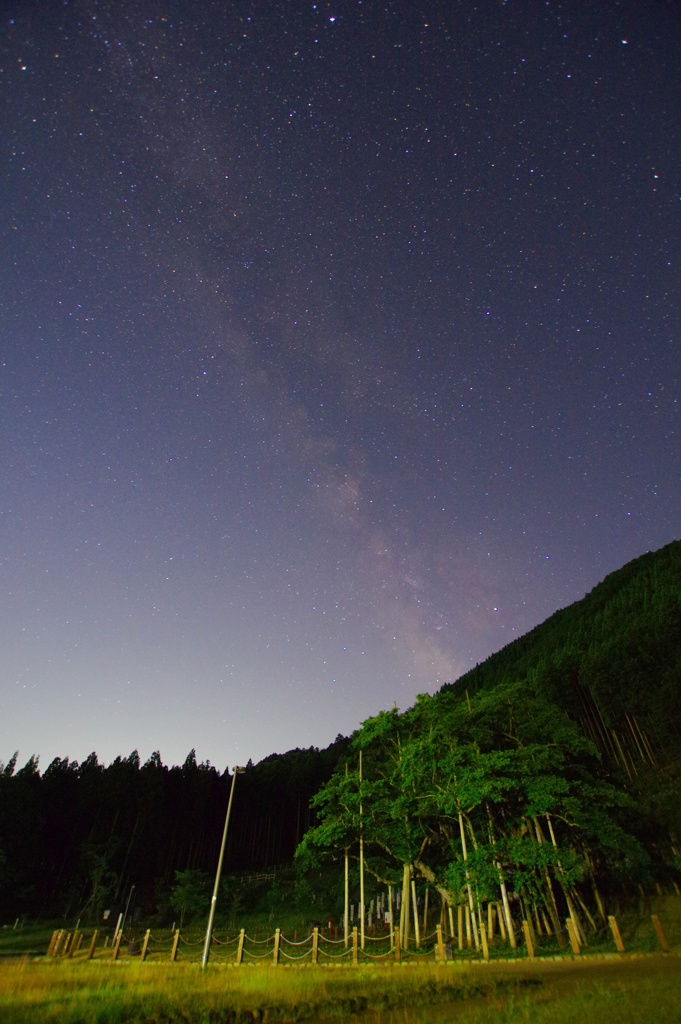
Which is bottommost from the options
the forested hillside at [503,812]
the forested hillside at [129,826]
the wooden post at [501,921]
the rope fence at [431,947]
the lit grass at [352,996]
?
the lit grass at [352,996]

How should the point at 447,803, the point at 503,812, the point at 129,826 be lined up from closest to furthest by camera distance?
the point at 447,803 → the point at 503,812 → the point at 129,826

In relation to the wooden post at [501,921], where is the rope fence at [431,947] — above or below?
below

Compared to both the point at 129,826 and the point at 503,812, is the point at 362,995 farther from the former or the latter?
the point at 129,826

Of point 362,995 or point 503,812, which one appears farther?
point 503,812

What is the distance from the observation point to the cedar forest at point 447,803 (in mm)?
25812

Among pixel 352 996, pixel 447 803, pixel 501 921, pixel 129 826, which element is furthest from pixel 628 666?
pixel 129 826

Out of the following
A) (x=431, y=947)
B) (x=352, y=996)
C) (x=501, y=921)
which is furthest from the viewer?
(x=501, y=921)

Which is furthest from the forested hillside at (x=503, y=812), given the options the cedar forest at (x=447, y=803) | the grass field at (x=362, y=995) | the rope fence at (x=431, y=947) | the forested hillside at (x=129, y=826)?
the forested hillside at (x=129, y=826)

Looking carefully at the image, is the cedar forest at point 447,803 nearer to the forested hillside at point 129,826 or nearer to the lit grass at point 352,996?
the forested hillside at point 129,826

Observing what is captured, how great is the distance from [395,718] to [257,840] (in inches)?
2601

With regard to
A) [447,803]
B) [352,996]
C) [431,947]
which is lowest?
[352,996]

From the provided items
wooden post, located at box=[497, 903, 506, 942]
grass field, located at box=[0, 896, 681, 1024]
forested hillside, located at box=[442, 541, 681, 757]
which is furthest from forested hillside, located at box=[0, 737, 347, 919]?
grass field, located at box=[0, 896, 681, 1024]

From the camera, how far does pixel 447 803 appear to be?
84.4 ft

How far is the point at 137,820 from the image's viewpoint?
6975cm
